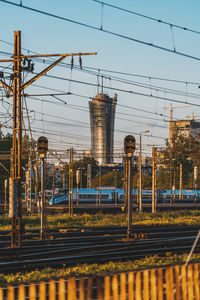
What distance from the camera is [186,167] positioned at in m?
85.6

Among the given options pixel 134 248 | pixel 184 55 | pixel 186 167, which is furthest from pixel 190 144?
pixel 134 248

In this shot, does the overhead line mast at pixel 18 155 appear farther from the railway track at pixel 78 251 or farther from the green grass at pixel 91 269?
the green grass at pixel 91 269

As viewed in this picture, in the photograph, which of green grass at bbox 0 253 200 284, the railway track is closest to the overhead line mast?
the railway track

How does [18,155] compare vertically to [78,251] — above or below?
above

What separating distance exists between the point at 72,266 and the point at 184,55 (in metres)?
11.8

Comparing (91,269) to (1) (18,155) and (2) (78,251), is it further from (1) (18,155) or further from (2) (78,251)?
(1) (18,155)

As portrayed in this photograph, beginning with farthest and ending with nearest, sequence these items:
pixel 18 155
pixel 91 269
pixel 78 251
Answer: pixel 18 155, pixel 78 251, pixel 91 269

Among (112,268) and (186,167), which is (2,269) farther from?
(186,167)

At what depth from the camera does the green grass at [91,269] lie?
1009 centimetres

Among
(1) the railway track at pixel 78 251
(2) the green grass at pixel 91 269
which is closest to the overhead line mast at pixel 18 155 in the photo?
(1) the railway track at pixel 78 251

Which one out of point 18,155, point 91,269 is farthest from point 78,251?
point 18,155

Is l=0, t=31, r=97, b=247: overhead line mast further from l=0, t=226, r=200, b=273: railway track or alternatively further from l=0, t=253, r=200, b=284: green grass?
l=0, t=253, r=200, b=284: green grass

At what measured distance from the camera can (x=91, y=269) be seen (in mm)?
11461

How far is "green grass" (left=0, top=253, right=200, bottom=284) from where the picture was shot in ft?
33.1
